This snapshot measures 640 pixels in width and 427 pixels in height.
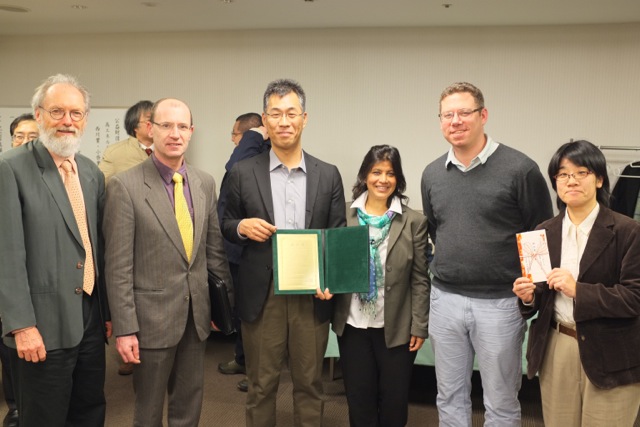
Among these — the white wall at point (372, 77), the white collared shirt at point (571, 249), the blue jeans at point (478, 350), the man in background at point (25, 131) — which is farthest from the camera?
Answer: the white wall at point (372, 77)

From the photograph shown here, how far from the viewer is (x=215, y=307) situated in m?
2.35

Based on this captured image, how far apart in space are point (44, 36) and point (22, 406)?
14.8 feet

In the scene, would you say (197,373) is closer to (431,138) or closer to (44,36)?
(431,138)

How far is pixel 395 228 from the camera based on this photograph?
2395mm

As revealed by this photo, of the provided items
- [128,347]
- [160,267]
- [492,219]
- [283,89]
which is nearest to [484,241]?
[492,219]

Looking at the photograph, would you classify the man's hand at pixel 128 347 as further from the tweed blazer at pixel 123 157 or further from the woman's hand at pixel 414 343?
the tweed blazer at pixel 123 157

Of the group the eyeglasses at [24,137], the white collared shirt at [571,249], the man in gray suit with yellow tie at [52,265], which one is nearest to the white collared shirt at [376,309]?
the white collared shirt at [571,249]

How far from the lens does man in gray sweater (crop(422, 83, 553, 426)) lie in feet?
7.17

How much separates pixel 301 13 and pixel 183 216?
2.69 metres

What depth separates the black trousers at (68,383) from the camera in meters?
2.01

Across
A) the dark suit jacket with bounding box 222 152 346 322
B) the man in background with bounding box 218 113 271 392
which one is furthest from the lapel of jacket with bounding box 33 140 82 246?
the man in background with bounding box 218 113 271 392

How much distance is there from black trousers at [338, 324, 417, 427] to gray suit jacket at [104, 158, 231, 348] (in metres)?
0.68

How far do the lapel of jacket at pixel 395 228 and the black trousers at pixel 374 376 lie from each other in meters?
0.38

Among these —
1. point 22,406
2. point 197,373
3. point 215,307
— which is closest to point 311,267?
→ point 215,307
